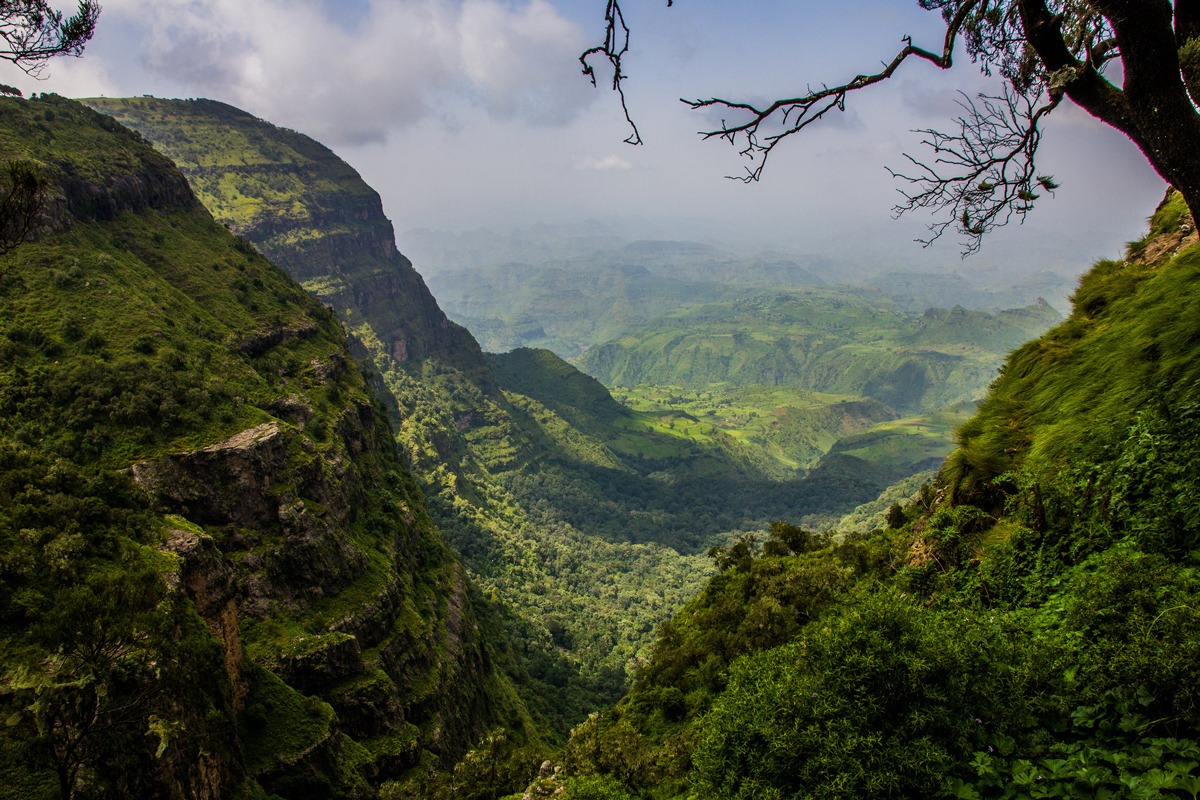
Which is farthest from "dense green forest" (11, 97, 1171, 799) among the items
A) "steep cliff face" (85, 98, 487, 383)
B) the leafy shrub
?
"steep cliff face" (85, 98, 487, 383)

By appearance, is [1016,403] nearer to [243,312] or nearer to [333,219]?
[243,312]

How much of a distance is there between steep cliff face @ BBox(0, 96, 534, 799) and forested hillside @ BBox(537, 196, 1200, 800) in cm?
1470

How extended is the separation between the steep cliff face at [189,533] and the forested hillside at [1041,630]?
14699mm

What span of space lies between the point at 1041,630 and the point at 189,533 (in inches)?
1458

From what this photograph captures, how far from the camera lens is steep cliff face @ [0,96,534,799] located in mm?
15907

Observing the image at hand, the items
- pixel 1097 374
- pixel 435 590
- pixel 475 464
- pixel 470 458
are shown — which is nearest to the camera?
pixel 1097 374

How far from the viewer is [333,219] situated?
171500mm

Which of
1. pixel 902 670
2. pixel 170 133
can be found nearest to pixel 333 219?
pixel 170 133

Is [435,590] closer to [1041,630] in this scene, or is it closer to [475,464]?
[1041,630]

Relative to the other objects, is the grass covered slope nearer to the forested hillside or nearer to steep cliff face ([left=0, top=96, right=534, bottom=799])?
the forested hillside

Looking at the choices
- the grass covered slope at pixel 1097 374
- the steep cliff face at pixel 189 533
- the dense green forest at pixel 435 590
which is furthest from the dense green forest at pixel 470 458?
the grass covered slope at pixel 1097 374

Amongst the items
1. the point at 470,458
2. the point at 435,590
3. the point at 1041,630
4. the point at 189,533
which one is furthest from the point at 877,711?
the point at 470,458

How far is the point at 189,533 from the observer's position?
30.2 m

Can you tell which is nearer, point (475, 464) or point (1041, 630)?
point (1041, 630)
